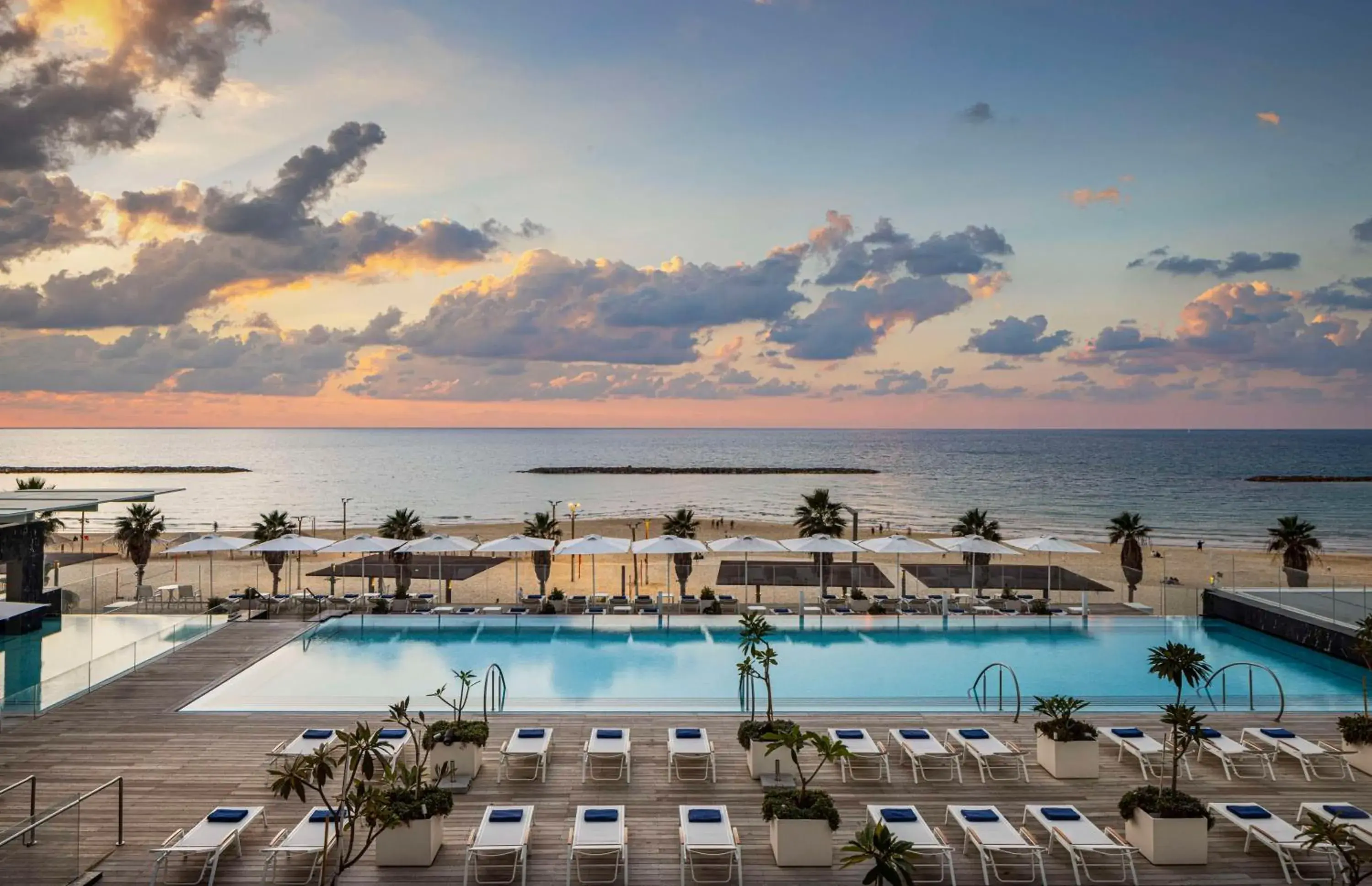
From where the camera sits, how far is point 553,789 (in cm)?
1038

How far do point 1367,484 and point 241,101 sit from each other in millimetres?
137539

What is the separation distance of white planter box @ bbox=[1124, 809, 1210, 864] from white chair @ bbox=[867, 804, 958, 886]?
201cm

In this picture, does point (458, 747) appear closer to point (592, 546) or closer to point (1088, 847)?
point (1088, 847)

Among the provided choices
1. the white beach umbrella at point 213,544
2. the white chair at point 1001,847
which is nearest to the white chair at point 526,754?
the white chair at point 1001,847

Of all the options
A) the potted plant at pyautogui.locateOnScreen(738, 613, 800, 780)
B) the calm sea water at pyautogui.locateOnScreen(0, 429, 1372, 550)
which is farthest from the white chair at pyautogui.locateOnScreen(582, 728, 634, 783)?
the calm sea water at pyautogui.locateOnScreen(0, 429, 1372, 550)

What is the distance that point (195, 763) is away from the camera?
11.2 metres

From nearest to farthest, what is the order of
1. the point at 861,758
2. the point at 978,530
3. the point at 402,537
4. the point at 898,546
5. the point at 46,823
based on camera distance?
the point at 46,823
the point at 861,758
the point at 898,546
the point at 402,537
the point at 978,530

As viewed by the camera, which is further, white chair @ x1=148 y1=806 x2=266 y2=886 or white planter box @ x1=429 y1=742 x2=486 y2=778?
white planter box @ x1=429 y1=742 x2=486 y2=778

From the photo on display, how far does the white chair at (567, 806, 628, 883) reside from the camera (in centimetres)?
811

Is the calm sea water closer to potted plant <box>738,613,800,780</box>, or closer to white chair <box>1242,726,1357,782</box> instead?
white chair <box>1242,726,1357,782</box>

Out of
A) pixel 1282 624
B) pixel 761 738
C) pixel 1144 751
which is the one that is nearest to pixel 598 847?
pixel 761 738

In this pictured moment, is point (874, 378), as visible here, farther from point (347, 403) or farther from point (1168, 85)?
point (347, 403)

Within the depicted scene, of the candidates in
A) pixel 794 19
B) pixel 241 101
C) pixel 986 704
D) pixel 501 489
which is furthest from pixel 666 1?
pixel 501 489

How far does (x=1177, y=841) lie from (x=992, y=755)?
2817mm
